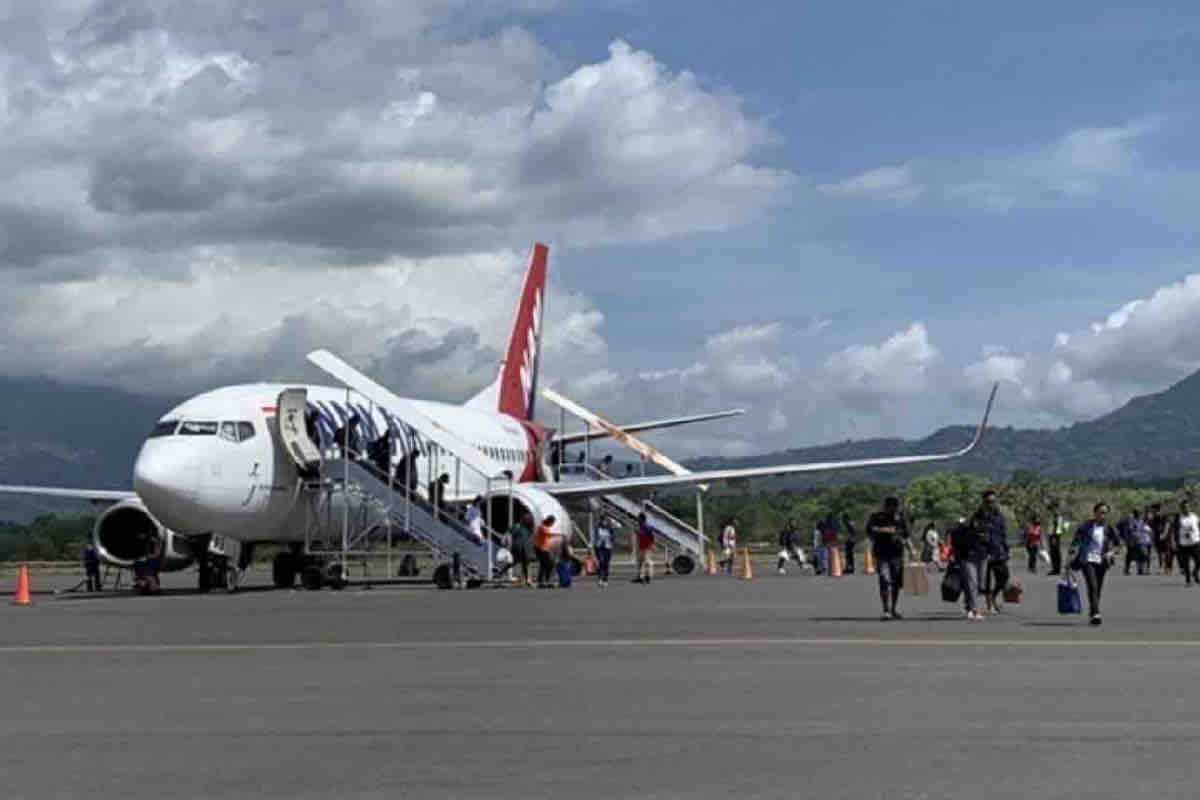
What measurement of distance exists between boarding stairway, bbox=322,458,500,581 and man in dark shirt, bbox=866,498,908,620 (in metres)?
13.1

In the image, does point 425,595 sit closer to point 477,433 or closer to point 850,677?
point 477,433

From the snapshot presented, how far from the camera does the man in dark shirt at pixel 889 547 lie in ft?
82.1

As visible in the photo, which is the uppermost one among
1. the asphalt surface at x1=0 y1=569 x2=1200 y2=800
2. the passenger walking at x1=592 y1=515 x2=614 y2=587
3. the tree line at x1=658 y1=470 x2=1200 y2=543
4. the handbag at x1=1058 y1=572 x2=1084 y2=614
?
the tree line at x1=658 y1=470 x2=1200 y2=543

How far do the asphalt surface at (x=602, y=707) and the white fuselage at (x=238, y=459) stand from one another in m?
8.12

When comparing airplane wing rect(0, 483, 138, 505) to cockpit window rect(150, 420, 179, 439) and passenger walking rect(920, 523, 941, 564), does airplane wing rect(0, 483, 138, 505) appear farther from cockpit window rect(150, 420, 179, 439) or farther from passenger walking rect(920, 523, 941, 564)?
passenger walking rect(920, 523, 941, 564)

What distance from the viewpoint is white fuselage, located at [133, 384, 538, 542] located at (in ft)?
109

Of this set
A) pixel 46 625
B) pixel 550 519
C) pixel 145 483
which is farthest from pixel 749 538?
pixel 46 625

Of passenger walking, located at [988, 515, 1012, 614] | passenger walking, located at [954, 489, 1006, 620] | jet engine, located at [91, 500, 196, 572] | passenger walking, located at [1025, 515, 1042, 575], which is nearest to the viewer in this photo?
passenger walking, located at [954, 489, 1006, 620]

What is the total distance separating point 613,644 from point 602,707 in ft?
21.2

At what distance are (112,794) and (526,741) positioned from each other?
2882 mm

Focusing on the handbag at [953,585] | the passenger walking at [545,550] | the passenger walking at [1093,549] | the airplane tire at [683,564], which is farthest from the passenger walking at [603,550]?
the passenger walking at [1093,549]

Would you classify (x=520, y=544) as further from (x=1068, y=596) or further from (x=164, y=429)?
(x=1068, y=596)

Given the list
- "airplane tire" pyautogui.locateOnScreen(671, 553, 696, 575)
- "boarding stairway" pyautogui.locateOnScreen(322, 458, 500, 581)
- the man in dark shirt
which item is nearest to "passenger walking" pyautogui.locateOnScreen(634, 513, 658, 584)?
"boarding stairway" pyautogui.locateOnScreen(322, 458, 500, 581)

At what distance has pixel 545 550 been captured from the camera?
128ft
